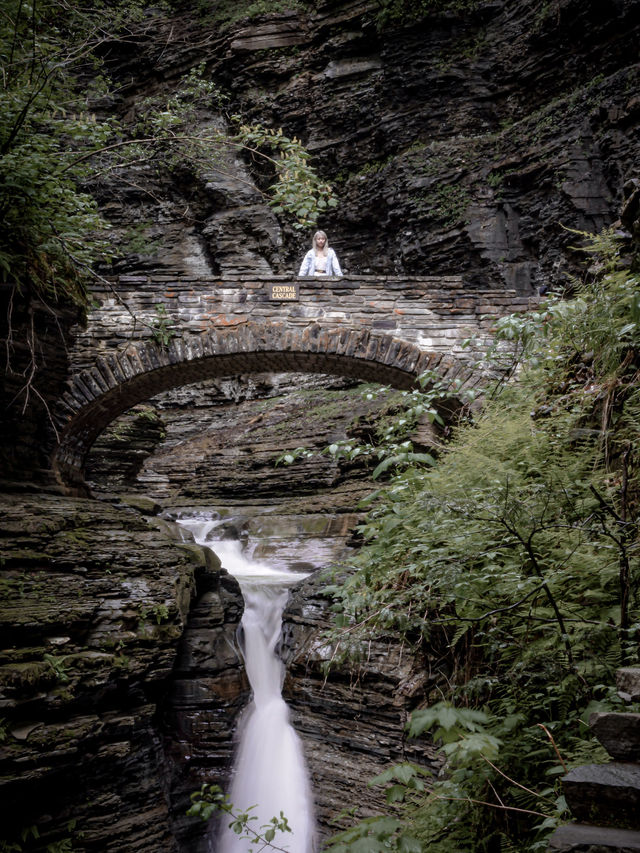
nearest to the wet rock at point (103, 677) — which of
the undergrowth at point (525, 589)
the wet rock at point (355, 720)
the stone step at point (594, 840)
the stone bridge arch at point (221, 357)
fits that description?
the wet rock at point (355, 720)

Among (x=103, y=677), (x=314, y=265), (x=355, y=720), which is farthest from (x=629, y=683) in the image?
(x=314, y=265)

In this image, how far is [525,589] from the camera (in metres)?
2.66

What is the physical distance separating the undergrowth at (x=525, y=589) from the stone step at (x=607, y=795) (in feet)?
0.93

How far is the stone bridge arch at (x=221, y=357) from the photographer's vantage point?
9.02 metres

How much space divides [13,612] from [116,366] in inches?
213

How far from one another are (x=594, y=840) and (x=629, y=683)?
0.51 metres

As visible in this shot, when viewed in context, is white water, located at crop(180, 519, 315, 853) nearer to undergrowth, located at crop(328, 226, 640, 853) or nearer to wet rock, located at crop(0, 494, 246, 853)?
wet rock, located at crop(0, 494, 246, 853)

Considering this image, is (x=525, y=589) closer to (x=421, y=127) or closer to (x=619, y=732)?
(x=619, y=732)

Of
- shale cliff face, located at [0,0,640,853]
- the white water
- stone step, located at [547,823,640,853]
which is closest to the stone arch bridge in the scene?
shale cliff face, located at [0,0,640,853]

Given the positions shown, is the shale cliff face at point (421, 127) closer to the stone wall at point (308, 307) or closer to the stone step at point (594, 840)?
the stone wall at point (308, 307)

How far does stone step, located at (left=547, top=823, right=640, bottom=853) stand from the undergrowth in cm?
31

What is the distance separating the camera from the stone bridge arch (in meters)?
9.02

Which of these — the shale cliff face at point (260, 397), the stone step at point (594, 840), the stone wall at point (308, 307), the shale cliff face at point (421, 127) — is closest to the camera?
the stone step at point (594, 840)

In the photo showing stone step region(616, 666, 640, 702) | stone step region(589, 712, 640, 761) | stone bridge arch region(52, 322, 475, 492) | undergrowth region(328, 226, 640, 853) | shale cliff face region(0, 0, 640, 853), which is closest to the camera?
stone step region(589, 712, 640, 761)
